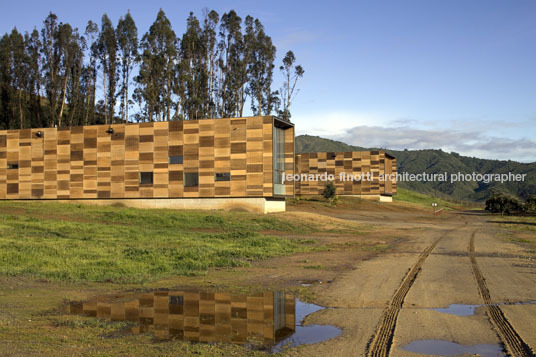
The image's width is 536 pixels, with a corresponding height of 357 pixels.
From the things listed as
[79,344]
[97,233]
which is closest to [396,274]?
[79,344]

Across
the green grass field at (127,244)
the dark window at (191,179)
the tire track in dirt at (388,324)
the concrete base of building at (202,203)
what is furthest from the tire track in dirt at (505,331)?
the dark window at (191,179)

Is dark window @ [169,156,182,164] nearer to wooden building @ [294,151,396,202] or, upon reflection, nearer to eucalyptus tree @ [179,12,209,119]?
eucalyptus tree @ [179,12,209,119]

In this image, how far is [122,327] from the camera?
9.13 metres

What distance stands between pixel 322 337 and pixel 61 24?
7276 cm

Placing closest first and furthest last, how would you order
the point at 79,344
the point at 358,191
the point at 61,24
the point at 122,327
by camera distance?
the point at 79,344 < the point at 122,327 < the point at 61,24 < the point at 358,191

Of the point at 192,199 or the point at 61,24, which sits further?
the point at 61,24

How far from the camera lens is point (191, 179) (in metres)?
45.8

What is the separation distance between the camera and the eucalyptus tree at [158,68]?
224 ft

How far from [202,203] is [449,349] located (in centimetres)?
3864

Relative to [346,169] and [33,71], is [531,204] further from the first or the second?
[33,71]

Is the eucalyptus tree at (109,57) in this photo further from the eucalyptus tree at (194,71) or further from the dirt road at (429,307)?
the dirt road at (429,307)

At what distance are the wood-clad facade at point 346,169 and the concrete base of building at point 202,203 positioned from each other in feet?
146

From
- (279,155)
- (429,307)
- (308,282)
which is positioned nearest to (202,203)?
(279,155)

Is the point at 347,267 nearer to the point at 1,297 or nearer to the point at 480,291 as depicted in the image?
the point at 480,291
